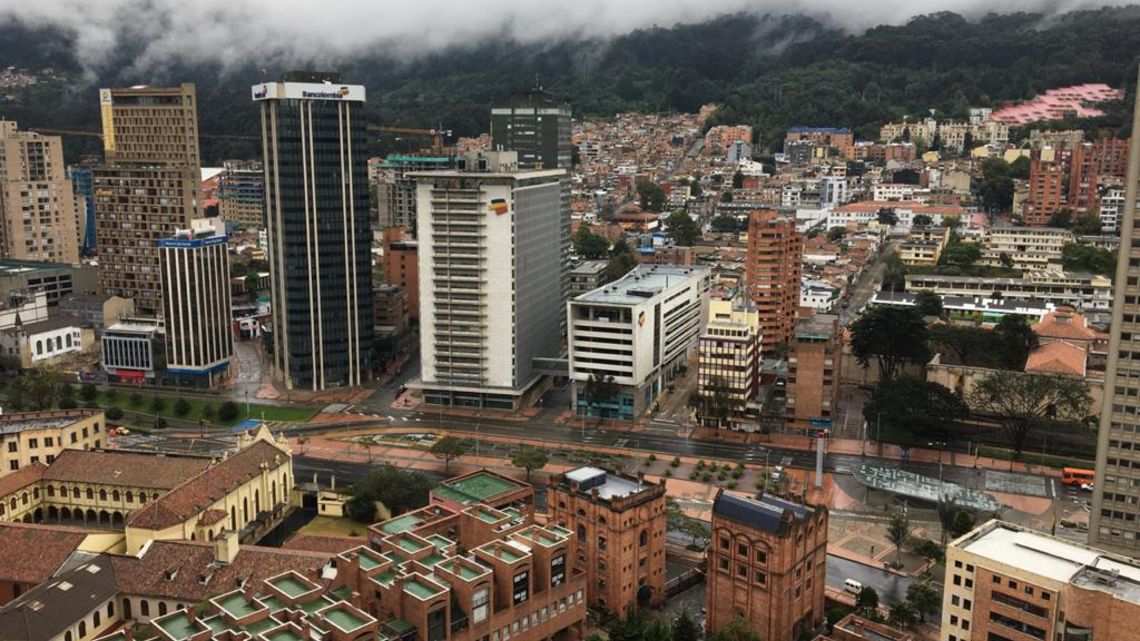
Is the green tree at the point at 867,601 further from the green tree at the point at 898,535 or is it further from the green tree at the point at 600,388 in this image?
the green tree at the point at 600,388

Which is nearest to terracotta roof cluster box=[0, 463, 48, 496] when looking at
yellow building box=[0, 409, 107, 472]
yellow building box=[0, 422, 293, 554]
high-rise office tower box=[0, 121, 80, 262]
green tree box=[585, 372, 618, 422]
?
yellow building box=[0, 422, 293, 554]

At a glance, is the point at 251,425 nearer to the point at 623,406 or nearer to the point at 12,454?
the point at 12,454

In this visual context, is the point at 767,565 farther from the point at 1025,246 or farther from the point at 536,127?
the point at 1025,246

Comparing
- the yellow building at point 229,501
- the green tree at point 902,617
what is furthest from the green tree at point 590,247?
the green tree at point 902,617

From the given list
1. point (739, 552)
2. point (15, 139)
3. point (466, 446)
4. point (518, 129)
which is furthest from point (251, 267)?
point (739, 552)

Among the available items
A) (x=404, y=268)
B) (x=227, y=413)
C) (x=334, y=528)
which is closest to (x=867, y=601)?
(x=334, y=528)

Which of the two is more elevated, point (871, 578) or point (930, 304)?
point (930, 304)
